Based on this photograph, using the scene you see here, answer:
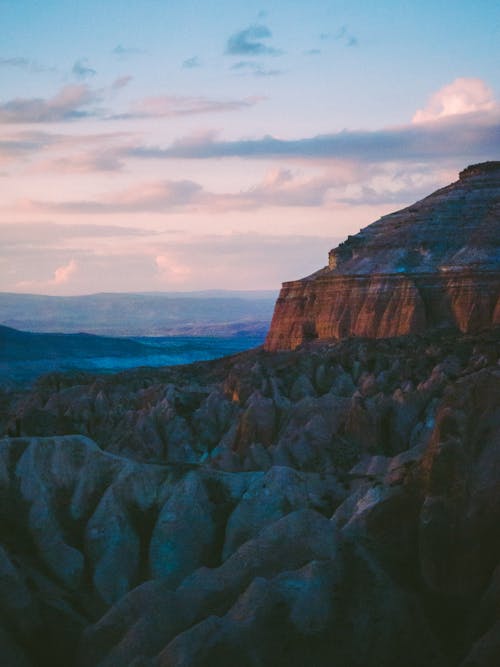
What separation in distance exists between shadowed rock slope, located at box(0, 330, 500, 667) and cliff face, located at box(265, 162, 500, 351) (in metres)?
26.0

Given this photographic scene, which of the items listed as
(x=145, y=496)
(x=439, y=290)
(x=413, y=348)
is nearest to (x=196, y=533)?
(x=145, y=496)

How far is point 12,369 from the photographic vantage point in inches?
5586

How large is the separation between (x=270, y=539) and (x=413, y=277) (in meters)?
60.6

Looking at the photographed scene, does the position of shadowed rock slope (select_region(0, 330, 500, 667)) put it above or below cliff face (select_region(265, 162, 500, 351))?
below

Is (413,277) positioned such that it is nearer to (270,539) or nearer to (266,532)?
(266,532)

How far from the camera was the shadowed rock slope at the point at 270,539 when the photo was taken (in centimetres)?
1210

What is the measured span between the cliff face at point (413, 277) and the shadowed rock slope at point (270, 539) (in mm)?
25964

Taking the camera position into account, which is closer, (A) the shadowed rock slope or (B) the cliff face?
(A) the shadowed rock slope

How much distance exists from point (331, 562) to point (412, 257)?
66760 millimetres

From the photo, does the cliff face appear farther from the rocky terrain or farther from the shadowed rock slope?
the shadowed rock slope

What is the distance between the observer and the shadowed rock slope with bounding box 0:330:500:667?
12102 millimetres

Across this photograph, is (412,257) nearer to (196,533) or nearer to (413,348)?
(413,348)

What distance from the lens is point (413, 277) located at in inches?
2931

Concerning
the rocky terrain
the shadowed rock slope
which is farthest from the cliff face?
the shadowed rock slope
